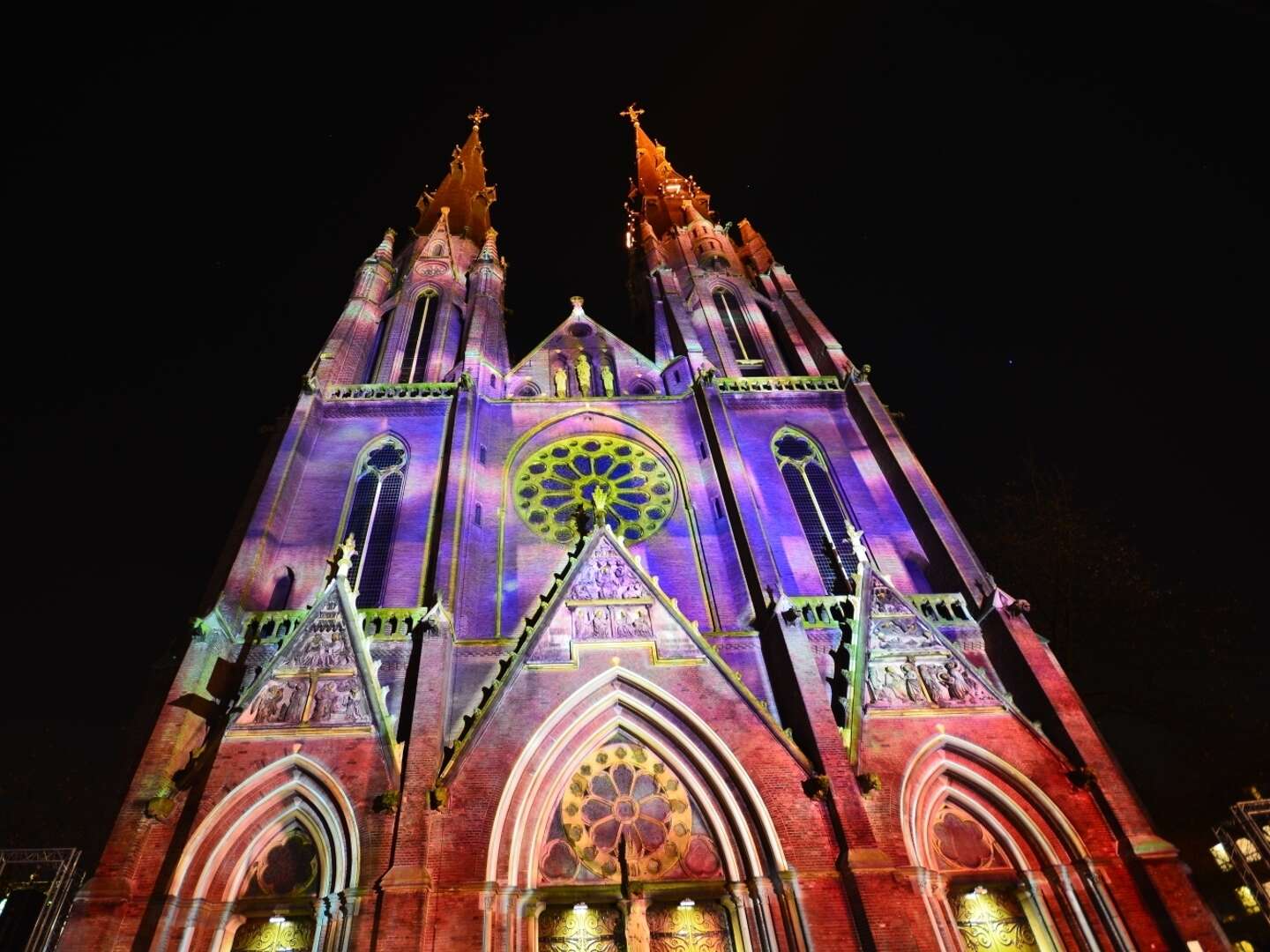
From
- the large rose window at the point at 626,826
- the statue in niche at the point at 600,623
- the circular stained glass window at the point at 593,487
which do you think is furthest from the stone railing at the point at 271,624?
the large rose window at the point at 626,826

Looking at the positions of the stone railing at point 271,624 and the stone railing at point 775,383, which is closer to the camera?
the stone railing at point 271,624

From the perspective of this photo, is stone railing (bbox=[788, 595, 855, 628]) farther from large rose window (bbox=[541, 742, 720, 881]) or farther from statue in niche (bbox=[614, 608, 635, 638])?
large rose window (bbox=[541, 742, 720, 881])

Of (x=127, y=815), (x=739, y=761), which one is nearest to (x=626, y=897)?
(x=739, y=761)

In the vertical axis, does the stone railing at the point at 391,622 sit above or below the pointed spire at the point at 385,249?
below

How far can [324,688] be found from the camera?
11.7m

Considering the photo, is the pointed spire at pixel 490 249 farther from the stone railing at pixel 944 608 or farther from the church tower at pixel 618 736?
the stone railing at pixel 944 608

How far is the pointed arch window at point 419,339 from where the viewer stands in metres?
22.1

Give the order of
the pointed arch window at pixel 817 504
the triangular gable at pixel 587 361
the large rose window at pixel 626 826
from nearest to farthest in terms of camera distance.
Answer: the large rose window at pixel 626 826 → the pointed arch window at pixel 817 504 → the triangular gable at pixel 587 361

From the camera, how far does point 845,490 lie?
17109 mm

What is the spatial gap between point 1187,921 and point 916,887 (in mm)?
3499

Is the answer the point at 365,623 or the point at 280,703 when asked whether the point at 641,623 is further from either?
the point at 280,703

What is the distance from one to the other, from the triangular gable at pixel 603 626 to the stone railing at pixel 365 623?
6.24 feet

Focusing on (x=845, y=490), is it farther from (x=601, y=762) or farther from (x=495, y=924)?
(x=495, y=924)

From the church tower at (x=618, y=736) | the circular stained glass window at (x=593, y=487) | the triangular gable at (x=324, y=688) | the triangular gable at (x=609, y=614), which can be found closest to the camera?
the church tower at (x=618, y=736)
